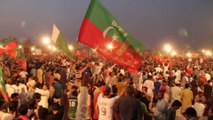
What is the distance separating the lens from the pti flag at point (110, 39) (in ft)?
28.0

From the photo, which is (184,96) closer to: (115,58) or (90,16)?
(115,58)

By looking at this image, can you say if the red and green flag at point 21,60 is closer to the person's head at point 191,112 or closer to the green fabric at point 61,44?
the green fabric at point 61,44

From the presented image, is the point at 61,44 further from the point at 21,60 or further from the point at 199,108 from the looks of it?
the point at 21,60

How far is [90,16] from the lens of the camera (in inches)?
330

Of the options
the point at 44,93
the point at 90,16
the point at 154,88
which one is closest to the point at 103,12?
the point at 90,16

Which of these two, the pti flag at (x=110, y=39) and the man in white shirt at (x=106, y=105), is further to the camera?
the pti flag at (x=110, y=39)

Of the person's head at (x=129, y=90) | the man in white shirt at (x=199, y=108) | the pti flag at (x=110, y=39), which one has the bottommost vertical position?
the man in white shirt at (x=199, y=108)

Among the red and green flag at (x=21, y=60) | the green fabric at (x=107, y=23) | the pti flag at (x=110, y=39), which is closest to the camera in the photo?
the green fabric at (x=107, y=23)

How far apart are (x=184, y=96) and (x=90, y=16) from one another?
495 cm

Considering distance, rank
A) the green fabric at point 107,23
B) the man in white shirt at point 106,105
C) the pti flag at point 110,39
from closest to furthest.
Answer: the man in white shirt at point 106,105
the green fabric at point 107,23
the pti flag at point 110,39

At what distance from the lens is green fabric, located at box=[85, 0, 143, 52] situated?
8.42 meters

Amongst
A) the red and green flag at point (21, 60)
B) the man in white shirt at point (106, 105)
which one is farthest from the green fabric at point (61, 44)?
the red and green flag at point (21, 60)

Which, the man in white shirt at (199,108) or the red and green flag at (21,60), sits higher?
the red and green flag at (21,60)

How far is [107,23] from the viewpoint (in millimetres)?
8930
